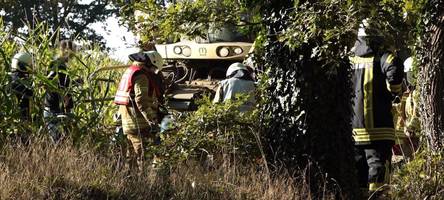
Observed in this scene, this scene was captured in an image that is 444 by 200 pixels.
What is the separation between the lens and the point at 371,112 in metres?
6.89

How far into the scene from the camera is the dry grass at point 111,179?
5340 mm

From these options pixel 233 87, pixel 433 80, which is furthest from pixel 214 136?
pixel 233 87

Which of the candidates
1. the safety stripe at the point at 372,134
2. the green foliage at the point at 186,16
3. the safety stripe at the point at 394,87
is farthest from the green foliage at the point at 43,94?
the safety stripe at the point at 394,87

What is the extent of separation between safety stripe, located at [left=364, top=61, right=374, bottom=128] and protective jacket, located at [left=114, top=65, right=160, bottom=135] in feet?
6.33

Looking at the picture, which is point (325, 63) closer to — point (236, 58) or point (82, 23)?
point (236, 58)

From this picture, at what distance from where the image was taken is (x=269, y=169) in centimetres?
607

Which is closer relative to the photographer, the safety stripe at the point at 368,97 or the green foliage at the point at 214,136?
the green foliage at the point at 214,136

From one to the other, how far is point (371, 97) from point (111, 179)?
7.98ft

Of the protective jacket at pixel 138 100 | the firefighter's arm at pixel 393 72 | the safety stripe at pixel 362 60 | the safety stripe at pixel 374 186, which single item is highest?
the safety stripe at pixel 362 60

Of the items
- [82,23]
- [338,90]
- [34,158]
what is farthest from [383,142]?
[82,23]

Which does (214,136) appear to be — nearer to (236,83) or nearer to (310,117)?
(310,117)

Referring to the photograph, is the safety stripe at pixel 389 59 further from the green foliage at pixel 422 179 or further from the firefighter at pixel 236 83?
the firefighter at pixel 236 83

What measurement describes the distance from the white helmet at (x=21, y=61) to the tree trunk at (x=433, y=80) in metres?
3.46

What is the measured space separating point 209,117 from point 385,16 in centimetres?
164
